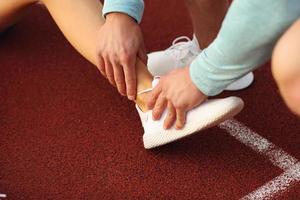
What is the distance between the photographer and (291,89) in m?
0.79

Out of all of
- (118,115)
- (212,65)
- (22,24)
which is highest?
(212,65)

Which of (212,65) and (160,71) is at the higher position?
(212,65)

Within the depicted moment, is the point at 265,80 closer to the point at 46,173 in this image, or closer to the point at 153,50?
the point at 153,50

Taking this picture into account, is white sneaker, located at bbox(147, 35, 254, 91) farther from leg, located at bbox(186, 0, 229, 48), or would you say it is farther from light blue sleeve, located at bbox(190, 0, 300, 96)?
light blue sleeve, located at bbox(190, 0, 300, 96)

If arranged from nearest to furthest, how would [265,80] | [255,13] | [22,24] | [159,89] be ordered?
[255,13] < [159,89] < [265,80] < [22,24]

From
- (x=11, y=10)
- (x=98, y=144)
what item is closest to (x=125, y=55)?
(x=98, y=144)

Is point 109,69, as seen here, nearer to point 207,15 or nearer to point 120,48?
point 120,48

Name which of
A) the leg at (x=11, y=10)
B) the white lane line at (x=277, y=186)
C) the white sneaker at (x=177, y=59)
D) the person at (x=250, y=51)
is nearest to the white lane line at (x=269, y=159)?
the white lane line at (x=277, y=186)

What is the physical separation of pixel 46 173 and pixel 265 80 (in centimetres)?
62

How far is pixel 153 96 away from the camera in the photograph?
1.03 metres

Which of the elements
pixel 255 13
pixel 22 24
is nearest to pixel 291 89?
pixel 255 13

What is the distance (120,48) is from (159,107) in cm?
15

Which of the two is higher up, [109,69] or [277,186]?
[109,69]

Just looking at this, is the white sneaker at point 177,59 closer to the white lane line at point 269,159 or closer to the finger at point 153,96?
the white lane line at point 269,159
